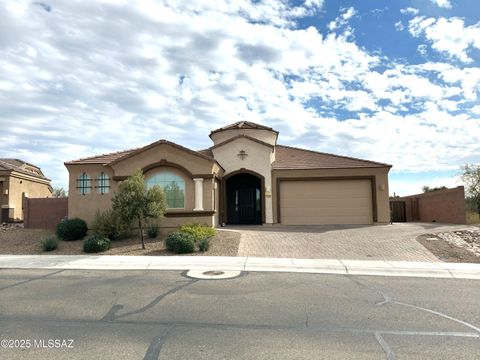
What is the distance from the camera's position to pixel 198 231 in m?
17.1

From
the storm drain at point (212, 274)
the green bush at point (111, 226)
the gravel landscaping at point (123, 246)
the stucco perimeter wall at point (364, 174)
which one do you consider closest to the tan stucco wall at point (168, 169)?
the gravel landscaping at point (123, 246)

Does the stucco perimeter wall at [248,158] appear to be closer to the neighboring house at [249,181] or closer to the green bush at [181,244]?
the neighboring house at [249,181]

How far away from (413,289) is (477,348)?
13.4 ft

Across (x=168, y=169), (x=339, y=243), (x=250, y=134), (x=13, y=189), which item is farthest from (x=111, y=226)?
(x=13, y=189)

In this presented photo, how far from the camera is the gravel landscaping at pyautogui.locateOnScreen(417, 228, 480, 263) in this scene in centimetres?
1429

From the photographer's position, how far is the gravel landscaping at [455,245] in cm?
1429

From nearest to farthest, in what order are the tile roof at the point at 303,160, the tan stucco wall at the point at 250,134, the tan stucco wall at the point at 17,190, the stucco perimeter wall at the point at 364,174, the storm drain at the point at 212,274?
the storm drain at the point at 212,274 → the tile roof at the point at 303,160 → the stucco perimeter wall at the point at 364,174 → the tan stucco wall at the point at 250,134 → the tan stucco wall at the point at 17,190

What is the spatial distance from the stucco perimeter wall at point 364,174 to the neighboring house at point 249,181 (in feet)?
0.17

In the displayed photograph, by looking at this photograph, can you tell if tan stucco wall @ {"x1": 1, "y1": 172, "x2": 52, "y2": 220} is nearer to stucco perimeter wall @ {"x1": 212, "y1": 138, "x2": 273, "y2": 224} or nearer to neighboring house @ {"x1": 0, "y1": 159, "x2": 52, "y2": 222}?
neighboring house @ {"x1": 0, "y1": 159, "x2": 52, "y2": 222}

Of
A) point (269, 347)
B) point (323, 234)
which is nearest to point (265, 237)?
point (323, 234)

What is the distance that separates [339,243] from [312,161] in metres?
8.55

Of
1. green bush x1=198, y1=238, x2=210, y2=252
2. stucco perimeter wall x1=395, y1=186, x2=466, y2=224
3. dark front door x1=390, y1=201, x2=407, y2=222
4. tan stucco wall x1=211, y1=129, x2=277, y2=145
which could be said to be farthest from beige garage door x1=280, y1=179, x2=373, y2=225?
green bush x1=198, y1=238, x2=210, y2=252

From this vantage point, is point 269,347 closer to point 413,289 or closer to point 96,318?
point 96,318

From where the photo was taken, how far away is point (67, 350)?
5480 millimetres
